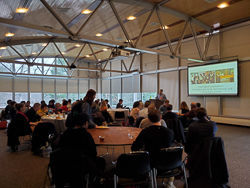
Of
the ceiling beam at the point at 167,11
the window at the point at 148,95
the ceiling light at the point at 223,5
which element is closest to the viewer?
the ceiling beam at the point at 167,11

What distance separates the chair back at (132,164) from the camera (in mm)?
2406

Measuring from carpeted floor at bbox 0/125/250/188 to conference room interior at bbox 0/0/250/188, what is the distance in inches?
0.7

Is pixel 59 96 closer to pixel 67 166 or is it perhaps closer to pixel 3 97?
pixel 3 97

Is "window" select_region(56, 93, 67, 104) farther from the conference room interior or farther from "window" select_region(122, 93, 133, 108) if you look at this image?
"window" select_region(122, 93, 133, 108)

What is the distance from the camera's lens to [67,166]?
2.32 m

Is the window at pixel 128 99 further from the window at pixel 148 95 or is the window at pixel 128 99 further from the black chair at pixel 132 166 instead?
the black chair at pixel 132 166

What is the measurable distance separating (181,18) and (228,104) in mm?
4888

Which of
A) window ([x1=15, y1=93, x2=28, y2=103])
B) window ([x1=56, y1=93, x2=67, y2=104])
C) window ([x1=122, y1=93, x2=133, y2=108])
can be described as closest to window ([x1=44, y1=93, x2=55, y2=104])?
window ([x1=56, y1=93, x2=67, y2=104])

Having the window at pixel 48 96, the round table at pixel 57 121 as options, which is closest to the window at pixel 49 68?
the window at pixel 48 96

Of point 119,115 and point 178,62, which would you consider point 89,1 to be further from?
point 178,62

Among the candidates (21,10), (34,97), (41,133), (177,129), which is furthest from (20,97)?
(177,129)

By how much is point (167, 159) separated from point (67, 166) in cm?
127

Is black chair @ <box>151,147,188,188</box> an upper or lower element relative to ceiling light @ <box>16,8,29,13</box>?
lower

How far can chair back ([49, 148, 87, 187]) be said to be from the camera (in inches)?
90.6
